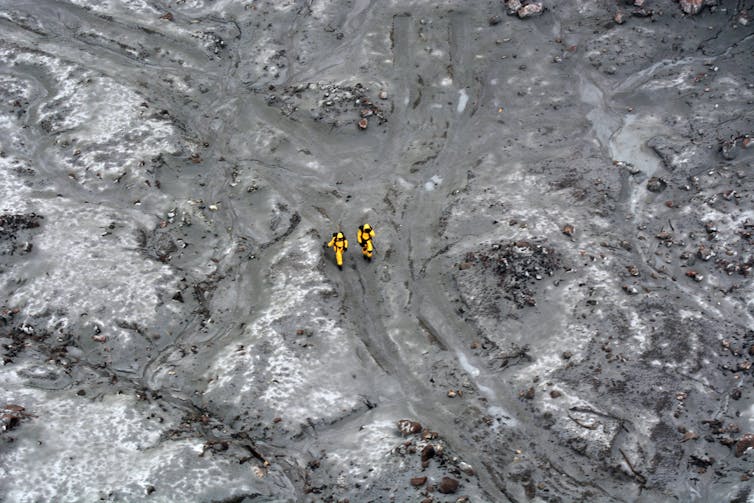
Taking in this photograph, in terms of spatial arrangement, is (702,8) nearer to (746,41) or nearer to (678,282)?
(746,41)

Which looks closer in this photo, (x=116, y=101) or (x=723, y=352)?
(x=723, y=352)

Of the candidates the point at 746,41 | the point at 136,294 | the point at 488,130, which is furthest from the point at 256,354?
the point at 746,41

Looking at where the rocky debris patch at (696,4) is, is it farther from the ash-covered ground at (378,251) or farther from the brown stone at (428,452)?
the brown stone at (428,452)

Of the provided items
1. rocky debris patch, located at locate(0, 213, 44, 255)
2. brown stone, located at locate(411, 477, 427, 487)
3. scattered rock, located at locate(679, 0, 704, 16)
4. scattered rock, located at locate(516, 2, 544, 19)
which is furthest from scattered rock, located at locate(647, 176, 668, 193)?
rocky debris patch, located at locate(0, 213, 44, 255)

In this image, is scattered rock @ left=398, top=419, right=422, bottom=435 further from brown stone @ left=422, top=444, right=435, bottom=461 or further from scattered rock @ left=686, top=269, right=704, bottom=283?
scattered rock @ left=686, top=269, right=704, bottom=283

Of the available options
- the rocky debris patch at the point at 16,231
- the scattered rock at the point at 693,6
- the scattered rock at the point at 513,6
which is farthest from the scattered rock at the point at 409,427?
the scattered rock at the point at 693,6

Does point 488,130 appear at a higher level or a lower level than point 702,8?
lower
